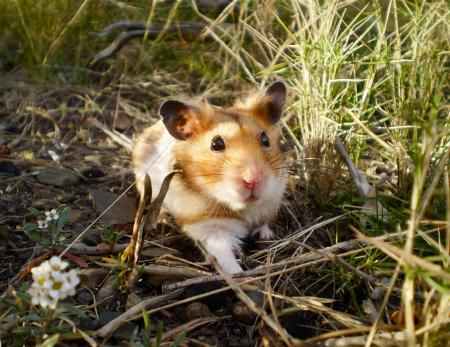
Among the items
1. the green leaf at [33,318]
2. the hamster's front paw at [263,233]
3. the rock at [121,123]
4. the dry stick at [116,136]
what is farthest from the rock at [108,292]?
the rock at [121,123]

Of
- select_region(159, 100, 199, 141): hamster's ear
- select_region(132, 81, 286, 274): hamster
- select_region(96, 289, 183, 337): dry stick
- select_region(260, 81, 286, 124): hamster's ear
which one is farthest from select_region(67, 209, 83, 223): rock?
select_region(260, 81, 286, 124): hamster's ear

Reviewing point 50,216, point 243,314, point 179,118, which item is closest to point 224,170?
point 179,118

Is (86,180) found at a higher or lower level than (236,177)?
lower

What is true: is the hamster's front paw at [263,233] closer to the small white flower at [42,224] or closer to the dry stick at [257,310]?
the dry stick at [257,310]

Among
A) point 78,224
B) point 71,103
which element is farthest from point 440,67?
point 71,103

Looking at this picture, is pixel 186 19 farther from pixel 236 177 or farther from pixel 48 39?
pixel 236 177

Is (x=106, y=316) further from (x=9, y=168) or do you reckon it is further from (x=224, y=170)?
(x=9, y=168)

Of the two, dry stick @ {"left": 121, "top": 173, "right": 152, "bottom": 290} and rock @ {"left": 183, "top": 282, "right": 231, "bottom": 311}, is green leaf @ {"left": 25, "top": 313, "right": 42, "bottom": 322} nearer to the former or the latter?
dry stick @ {"left": 121, "top": 173, "right": 152, "bottom": 290}
